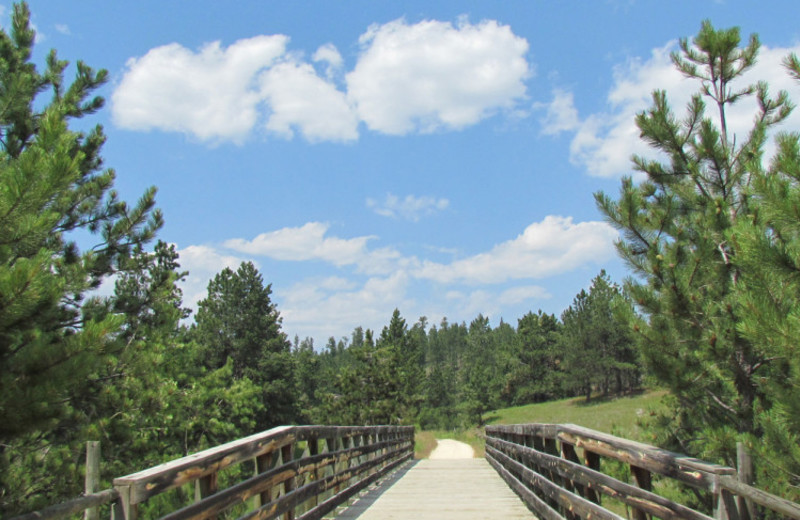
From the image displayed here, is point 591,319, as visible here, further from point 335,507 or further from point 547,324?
point 335,507

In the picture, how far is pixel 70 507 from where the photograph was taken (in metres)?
2.20

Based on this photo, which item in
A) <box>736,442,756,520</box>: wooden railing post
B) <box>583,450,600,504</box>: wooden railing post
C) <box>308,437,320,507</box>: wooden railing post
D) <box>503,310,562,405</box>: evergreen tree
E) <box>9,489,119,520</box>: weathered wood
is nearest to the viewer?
<box>9,489,119,520</box>: weathered wood

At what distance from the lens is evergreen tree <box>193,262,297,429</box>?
36375 mm

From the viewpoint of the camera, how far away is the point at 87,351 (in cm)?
334

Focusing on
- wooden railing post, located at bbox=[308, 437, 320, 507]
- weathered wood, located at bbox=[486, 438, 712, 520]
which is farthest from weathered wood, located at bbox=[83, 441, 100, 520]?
wooden railing post, located at bbox=[308, 437, 320, 507]

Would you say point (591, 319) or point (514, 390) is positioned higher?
point (591, 319)

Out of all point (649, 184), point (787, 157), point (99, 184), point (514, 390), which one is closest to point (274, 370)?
point (99, 184)

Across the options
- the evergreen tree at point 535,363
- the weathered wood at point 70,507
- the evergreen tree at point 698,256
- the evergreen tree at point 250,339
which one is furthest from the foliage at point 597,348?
the weathered wood at point 70,507

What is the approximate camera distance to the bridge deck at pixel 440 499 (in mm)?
6121

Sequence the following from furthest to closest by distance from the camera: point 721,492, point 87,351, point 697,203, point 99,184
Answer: point 99,184 < point 697,203 < point 87,351 < point 721,492

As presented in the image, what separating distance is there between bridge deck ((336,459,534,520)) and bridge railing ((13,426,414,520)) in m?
0.35

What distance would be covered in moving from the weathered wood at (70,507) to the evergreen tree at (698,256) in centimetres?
468

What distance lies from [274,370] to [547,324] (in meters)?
42.5

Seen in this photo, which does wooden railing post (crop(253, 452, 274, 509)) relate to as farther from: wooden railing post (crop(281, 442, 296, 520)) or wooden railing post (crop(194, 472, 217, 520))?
wooden railing post (crop(194, 472, 217, 520))
